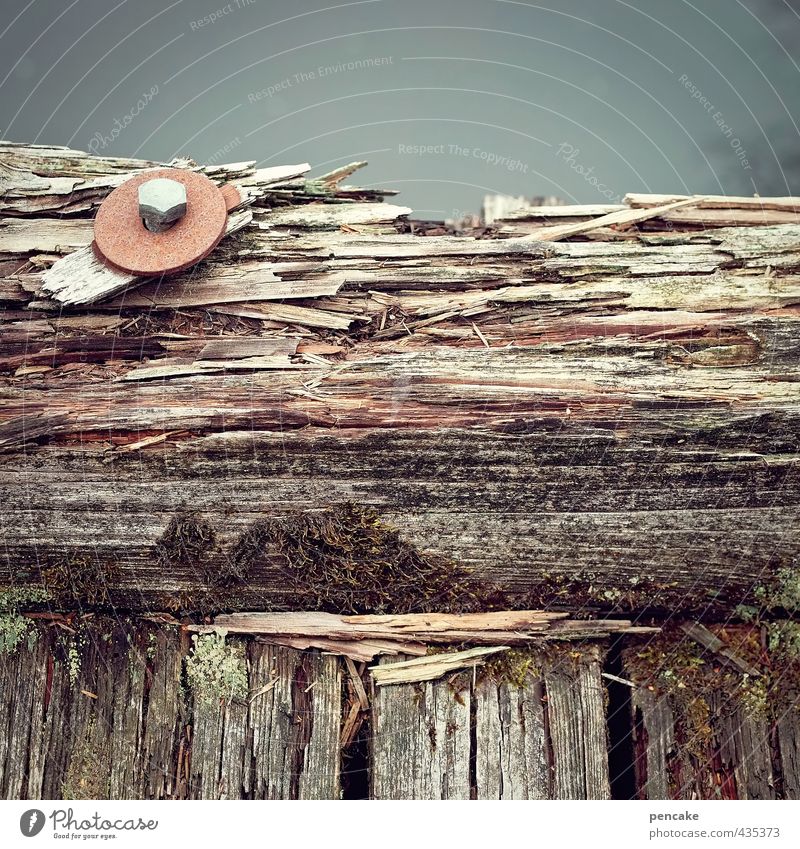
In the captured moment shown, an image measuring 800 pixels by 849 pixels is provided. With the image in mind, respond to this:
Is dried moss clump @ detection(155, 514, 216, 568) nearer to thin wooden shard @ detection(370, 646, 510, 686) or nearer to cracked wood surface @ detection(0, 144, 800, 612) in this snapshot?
cracked wood surface @ detection(0, 144, 800, 612)

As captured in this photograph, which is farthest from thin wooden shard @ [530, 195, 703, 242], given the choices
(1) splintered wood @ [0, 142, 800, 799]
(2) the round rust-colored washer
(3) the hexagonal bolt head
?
(3) the hexagonal bolt head

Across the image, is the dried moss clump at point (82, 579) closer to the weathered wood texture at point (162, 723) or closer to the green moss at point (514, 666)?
the weathered wood texture at point (162, 723)

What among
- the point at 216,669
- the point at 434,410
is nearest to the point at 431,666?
the point at 216,669

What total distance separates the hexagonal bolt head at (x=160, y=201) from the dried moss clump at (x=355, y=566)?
1225 mm

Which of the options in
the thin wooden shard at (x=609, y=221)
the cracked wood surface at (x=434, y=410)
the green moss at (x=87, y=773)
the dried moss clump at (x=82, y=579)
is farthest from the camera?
the thin wooden shard at (x=609, y=221)

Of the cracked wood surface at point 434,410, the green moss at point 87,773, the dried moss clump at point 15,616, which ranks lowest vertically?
the green moss at point 87,773

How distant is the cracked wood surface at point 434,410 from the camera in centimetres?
275

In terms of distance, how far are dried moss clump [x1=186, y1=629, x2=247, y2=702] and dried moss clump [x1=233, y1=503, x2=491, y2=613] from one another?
0.32m

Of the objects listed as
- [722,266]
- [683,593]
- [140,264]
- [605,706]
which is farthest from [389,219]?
[605,706]

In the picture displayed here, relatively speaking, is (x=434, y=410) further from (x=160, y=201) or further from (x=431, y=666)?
(x=160, y=201)

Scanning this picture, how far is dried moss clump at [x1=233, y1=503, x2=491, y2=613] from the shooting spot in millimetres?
2781

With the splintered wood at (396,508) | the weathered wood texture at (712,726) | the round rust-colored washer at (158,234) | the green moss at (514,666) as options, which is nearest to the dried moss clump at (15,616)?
the splintered wood at (396,508)

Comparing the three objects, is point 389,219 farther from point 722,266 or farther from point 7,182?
point 7,182

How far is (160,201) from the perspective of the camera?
292cm
